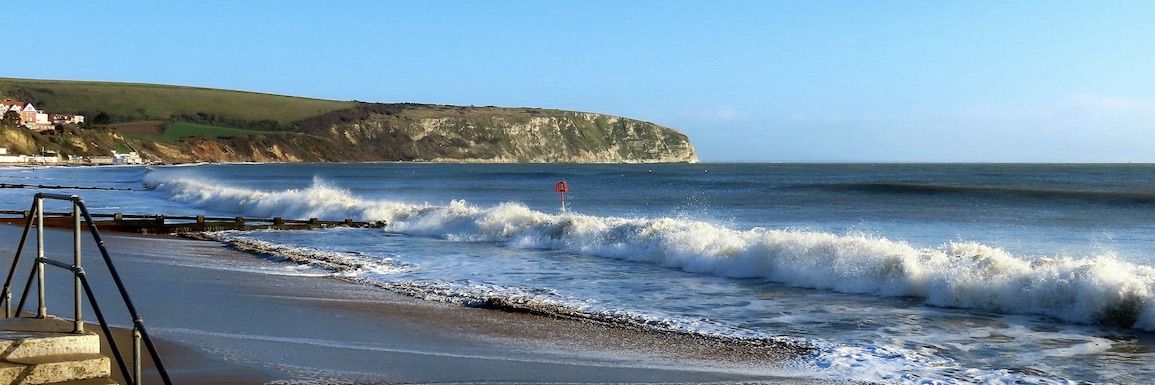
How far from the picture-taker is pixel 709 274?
1616 cm

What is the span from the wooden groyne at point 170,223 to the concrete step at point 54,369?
1911 cm

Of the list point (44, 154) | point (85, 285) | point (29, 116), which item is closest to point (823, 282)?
point (85, 285)

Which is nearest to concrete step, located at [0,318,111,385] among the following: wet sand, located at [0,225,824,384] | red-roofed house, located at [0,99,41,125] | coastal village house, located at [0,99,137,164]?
wet sand, located at [0,225,824,384]

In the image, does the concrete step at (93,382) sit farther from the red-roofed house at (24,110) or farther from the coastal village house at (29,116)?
the red-roofed house at (24,110)

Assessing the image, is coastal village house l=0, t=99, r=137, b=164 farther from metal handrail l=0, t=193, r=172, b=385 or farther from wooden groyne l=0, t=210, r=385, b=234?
metal handrail l=0, t=193, r=172, b=385

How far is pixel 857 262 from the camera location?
14711 millimetres

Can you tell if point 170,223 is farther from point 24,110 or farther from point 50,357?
point 24,110

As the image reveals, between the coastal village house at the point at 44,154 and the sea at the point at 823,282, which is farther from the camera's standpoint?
the coastal village house at the point at 44,154

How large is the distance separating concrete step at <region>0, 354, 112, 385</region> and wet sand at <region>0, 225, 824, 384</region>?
1.25 meters

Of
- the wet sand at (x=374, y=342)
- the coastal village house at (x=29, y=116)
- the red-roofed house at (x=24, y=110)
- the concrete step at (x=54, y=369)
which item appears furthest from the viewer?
the red-roofed house at (x=24, y=110)

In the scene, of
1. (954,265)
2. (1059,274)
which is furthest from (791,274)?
(1059,274)

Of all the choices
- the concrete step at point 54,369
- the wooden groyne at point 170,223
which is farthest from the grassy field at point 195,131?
the concrete step at point 54,369

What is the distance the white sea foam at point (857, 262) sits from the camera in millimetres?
11414

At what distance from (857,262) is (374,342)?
26.7ft
